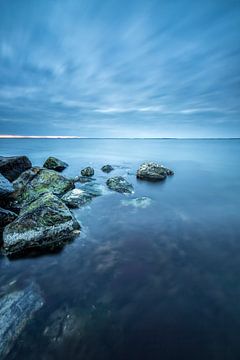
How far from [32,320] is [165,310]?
2.99 meters

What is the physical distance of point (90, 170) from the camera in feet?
68.2

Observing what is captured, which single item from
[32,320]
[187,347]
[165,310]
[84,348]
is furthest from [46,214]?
[187,347]

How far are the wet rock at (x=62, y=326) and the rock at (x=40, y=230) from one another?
9.00 feet

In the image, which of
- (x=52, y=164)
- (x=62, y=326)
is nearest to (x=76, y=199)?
(x=62, y=326)

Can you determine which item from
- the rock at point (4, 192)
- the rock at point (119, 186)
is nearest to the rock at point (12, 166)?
the rock at point (4, 192)

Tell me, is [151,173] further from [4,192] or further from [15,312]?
[15,312]

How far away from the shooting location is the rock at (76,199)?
11141 millimetres

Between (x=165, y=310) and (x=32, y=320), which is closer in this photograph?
(x=32, y=320)

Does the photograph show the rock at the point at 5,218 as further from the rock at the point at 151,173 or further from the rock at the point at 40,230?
the rock at the point at 151,173

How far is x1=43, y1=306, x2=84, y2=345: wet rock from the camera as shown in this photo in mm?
4145

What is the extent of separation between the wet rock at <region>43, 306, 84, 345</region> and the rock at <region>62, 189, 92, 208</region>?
6.66 meters

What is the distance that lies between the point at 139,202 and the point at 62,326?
26.4 ft

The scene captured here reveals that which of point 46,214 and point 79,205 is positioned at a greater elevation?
point 46,214

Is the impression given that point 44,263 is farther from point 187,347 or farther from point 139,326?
point 187,347
